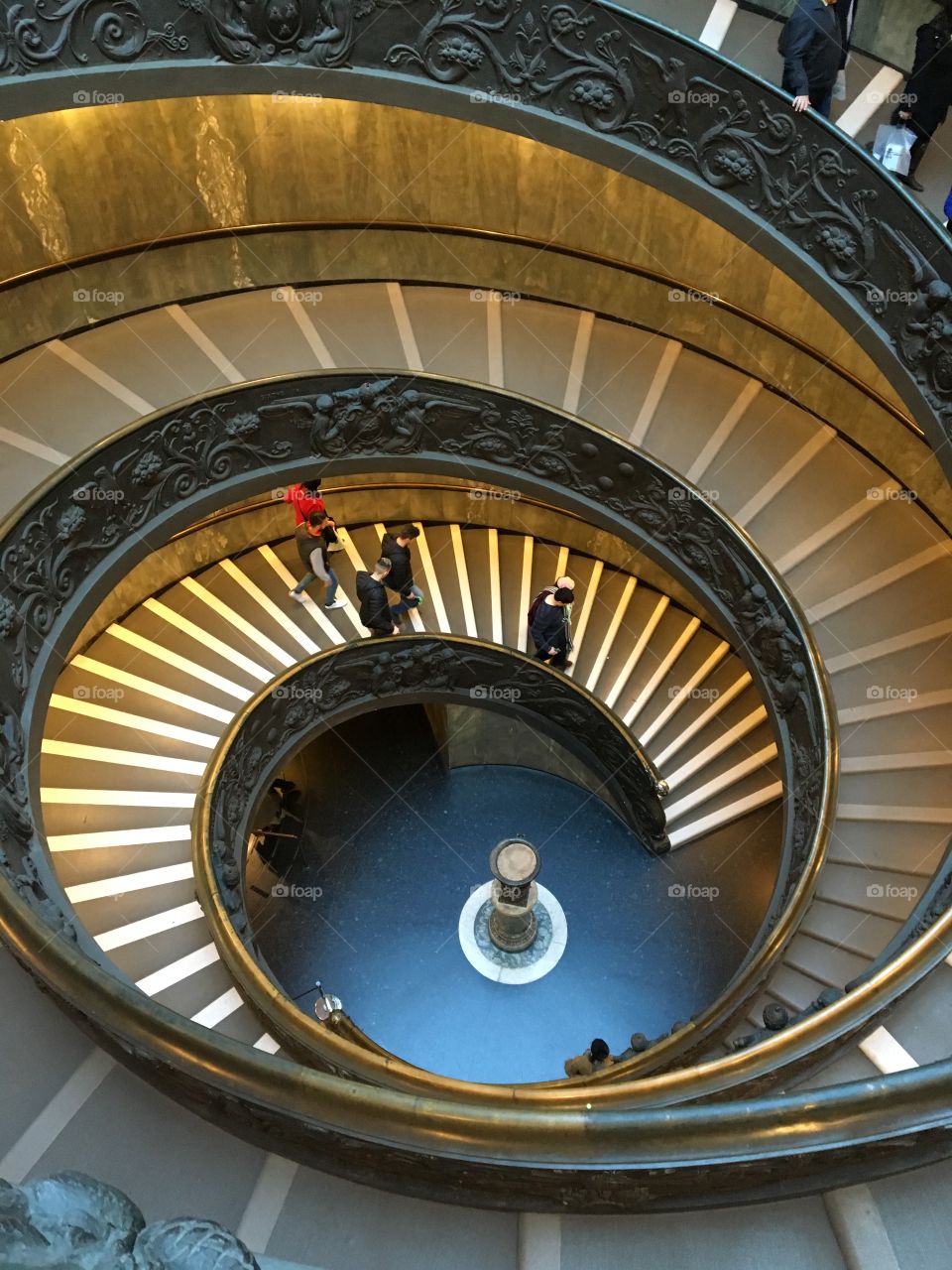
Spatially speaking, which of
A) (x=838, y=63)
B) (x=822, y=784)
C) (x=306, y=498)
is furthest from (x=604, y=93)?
(x=822, y=784)

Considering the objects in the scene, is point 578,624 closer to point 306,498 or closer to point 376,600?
point 376,600

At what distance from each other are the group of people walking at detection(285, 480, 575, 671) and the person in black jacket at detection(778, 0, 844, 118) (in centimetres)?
503

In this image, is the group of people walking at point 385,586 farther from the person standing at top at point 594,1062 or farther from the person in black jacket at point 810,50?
the person in black jacket at point 810,50

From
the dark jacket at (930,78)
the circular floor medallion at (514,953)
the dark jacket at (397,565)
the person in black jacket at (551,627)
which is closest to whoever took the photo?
the dark jacket at (930,78)

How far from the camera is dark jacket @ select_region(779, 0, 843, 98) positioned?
23.7ft

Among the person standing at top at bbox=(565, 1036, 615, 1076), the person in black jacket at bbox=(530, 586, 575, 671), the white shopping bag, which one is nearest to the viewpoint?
the white shopping bag

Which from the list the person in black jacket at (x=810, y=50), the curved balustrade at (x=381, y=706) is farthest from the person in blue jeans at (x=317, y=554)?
the person in black jacket at (x=810, y=50)

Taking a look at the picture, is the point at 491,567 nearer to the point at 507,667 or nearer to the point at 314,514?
the point at 507,667

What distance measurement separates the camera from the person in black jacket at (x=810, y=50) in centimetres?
721

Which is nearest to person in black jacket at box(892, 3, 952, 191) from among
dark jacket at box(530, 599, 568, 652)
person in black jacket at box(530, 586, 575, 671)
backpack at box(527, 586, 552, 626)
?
person in black jacket at box(530, 586, 575, 671)

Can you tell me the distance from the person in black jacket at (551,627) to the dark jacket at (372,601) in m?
1.73

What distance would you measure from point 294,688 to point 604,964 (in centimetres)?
503

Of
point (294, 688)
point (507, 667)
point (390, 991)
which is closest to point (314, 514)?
point (294, 688)

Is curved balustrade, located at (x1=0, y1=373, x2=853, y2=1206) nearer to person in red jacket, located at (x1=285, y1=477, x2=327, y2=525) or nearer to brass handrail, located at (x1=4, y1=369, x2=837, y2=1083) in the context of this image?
brass handrail, located at (x1=4, y1=369, x2=837, y2=1083)
